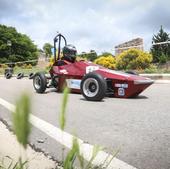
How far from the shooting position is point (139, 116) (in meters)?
5.49

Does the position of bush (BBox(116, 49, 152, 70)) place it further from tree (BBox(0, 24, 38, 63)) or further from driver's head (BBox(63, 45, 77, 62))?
tree (BBox(0, 24, 38, 63))

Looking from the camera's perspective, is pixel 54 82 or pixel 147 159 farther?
pixel 54 82

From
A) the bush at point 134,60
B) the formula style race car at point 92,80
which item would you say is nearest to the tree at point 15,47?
the bush at point 134,60

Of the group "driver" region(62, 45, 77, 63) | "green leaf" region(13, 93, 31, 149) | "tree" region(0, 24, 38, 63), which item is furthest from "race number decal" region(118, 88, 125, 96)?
"tree" region(0, 24, 38, 63)

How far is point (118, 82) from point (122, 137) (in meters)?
4.53

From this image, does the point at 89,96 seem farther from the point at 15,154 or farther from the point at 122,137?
the point at 15,154

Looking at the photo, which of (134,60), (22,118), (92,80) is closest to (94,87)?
(92,80)

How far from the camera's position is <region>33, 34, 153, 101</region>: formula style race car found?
8.02 meters

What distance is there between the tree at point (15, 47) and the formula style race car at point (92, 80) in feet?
228

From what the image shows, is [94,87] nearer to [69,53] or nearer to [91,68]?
[91,68]

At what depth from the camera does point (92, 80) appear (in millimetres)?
8148

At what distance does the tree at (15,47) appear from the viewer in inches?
3243

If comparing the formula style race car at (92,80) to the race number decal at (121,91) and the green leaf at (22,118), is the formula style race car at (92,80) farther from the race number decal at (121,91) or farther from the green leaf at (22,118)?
the green leaf at (22,118)

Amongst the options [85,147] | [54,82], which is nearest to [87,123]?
[85,147]
